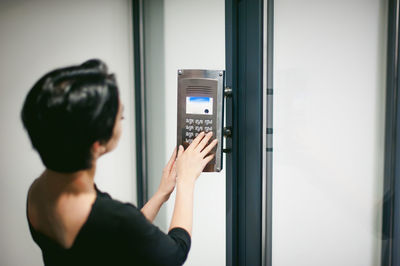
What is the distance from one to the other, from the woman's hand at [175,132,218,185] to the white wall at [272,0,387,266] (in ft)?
0.68

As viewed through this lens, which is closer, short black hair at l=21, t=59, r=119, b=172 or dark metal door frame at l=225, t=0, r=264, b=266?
short black hair at l=21, t=59, r=119, b=172

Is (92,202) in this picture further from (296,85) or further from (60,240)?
(296,85)

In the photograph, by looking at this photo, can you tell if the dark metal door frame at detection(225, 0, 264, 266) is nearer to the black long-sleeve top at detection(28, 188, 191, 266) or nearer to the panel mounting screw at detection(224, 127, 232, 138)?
the panel mounting screw at detection(224, 127, 232, 138)

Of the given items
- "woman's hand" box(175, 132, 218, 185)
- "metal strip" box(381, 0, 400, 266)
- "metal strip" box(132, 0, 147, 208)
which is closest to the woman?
"woman's hand" box(175, 132, 218, 185)

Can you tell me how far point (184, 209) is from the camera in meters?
0.69

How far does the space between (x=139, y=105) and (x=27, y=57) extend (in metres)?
0.46

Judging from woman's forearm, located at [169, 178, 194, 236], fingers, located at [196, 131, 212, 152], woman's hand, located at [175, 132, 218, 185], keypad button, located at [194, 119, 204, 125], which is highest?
keypad button, located at [194, 119, 204, 125]

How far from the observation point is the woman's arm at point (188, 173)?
68 centimetres

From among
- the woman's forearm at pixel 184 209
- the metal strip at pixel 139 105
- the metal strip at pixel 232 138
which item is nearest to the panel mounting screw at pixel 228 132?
the metal strip at pixel 232 138

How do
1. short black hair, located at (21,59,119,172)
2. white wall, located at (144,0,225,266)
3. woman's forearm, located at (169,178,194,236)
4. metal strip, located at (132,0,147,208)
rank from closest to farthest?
short black hair, located at (21,59,119,172) → woman's forearm, located at (169,178,194,236) → white wall, located at (144,0,225,266) → metal strip, located at (132,0,147,208)

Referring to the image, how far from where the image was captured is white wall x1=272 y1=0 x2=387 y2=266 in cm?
74

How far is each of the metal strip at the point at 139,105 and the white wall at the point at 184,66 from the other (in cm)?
3

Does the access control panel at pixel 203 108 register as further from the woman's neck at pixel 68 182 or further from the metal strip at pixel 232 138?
the woman's neck at pixel 68 182

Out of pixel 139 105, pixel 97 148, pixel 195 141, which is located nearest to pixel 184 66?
pixel 139 105
